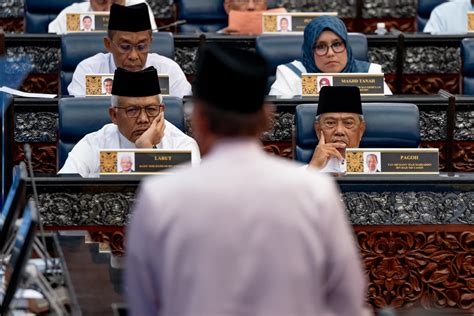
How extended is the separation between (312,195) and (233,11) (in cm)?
627

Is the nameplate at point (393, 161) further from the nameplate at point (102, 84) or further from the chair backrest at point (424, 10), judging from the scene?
the chair backrest at point (424, 10)

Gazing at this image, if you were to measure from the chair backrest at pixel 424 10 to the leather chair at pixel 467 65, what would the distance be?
62.3 inches

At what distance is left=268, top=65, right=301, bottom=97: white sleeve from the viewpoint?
7621mm

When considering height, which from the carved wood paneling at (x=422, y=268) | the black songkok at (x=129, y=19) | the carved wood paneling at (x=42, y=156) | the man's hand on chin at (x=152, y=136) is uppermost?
the black songkok at (x=129, y=19)

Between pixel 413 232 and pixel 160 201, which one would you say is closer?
pixel 160 201

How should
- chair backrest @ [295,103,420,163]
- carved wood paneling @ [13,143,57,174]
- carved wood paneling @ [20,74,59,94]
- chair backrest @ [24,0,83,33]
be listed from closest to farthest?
chair backrest @ [295,103,420,163], carved wood paneling @ [13,143,57,174], carved wood paneling @ [20,74,59,94], chair backrest @ [24,0,83,33]

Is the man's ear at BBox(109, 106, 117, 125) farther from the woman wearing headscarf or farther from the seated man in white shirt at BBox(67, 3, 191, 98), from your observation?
the woman wearing headscarf

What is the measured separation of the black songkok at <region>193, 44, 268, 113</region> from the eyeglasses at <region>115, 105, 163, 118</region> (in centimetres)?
361

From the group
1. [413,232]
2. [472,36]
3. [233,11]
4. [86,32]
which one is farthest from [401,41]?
[413,232]

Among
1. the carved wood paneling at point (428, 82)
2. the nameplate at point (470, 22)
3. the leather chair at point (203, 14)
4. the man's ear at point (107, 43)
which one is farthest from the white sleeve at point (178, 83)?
the nameplate at point (470, 22)

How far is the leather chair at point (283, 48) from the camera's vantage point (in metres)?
7.97

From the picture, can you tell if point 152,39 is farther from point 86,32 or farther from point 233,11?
point 233,11

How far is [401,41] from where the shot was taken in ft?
27.9

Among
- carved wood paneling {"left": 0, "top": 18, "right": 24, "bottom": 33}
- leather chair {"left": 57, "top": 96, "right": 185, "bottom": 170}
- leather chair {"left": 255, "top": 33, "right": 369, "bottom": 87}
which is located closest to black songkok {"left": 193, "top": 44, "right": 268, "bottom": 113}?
leather chair {"left": 57, "top": 96, "right": 185, "bottom": 170}
